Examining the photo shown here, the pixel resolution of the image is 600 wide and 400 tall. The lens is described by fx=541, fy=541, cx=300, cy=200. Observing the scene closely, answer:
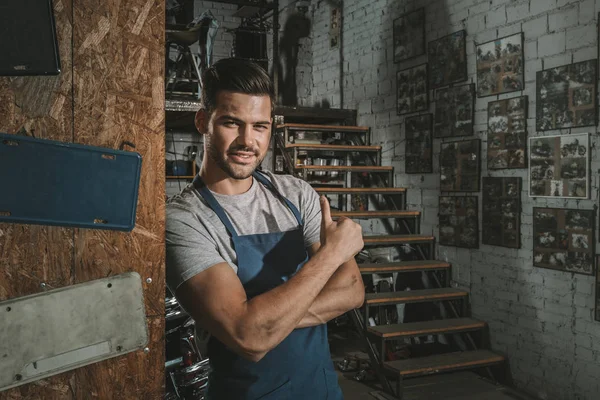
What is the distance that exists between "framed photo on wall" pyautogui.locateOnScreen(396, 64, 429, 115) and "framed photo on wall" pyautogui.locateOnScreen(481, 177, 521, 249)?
1.14m

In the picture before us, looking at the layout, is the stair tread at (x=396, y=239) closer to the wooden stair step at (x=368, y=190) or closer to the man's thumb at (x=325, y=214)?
the wooden stair step at (x=368, y=190)

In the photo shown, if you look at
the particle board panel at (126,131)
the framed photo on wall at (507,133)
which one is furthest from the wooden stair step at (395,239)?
the particle board panel at (126,131)

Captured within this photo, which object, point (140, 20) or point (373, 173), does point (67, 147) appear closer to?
point (140, 20)

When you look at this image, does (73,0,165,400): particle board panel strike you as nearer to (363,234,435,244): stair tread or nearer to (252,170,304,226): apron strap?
(252,170,304,226): apron strap

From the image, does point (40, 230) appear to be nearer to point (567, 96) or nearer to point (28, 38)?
point (28, 38)

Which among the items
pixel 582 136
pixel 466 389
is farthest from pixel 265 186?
pixel 466 389

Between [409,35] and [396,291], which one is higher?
[409,35]

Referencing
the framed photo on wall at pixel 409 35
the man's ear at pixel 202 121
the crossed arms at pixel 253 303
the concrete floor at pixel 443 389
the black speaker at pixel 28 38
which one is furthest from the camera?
the framed photo on wall at pixel 409 35

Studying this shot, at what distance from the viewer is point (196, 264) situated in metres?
1.34

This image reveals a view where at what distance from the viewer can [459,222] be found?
481 cm

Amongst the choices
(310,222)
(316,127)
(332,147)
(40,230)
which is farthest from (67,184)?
(316,127)

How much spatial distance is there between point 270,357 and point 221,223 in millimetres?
381

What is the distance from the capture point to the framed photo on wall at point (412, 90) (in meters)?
5.25

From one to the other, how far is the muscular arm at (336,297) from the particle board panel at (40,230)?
2.13ft
